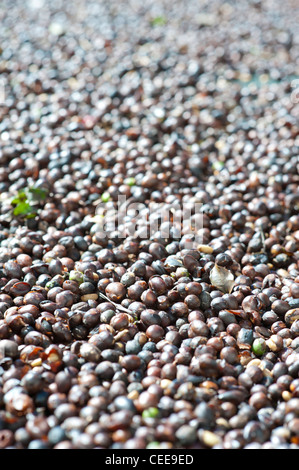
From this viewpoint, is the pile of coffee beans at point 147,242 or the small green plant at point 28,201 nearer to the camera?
the pile of coffee beans at point 147,242

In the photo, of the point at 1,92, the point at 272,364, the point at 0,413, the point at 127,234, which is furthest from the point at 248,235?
the point at 1,92

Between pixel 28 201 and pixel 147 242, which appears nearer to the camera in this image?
pixel 147 242

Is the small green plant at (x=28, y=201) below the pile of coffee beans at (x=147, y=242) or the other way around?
the other way around

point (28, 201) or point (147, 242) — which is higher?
point (28, 201)

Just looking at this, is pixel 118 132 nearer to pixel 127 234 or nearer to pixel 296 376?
pixel 127 234
